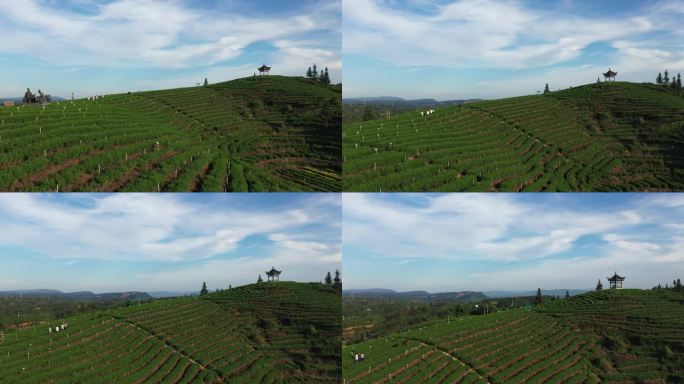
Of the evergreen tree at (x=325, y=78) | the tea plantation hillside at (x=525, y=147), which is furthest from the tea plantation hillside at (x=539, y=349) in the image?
the evergreen tree at (x=325, y=78)

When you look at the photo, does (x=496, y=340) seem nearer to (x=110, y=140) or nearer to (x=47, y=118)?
(x=110, y=140)

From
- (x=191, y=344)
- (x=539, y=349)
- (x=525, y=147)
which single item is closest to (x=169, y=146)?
(x=191, y=344)

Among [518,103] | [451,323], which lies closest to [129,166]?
[451,323]

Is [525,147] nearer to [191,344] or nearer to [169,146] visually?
[169,146]

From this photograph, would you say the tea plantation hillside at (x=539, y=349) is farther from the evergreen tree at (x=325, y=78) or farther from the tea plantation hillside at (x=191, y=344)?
the evergreen tree at (x=325, y=78)

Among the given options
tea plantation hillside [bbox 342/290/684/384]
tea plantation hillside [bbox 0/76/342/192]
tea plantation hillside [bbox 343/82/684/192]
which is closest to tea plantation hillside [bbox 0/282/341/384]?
tea plantation hillside [bbox 342/290/684/384]

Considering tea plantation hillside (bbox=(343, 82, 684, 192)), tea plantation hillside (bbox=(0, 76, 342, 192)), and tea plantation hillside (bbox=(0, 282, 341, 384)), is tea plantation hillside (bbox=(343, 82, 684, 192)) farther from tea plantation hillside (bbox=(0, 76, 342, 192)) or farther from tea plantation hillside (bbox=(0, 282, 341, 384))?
tea plantation hillside (bbox=(0, 282, 341, 384))
